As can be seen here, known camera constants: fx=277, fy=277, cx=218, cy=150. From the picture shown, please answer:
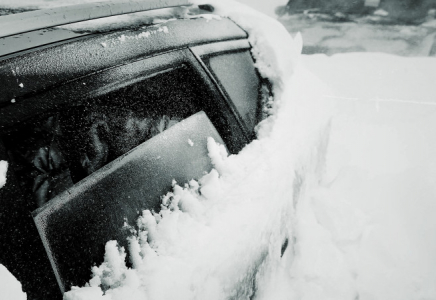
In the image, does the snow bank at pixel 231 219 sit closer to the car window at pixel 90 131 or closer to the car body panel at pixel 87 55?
the car window at pixel 90 131

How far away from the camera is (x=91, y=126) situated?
97 centimetres

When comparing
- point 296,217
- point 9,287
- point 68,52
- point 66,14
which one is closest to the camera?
point 9,287

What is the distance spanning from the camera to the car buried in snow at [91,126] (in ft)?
2.48

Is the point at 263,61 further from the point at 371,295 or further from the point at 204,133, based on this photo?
the point at 371,295

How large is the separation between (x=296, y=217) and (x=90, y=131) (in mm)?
1426

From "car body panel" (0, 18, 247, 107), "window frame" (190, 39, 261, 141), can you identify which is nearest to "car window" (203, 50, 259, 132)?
"window frame" (190, 39, 261, 141)

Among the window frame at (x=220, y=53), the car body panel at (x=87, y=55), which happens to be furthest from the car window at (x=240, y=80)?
the car body panel at (x=87, y=55)

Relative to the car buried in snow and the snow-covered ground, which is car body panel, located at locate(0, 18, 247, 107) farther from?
the snow-covered ground

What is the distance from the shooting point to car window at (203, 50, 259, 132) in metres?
1.40

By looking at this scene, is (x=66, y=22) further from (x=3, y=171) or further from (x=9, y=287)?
(x=9, y=287)

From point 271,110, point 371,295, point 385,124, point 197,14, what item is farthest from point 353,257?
point 385,124

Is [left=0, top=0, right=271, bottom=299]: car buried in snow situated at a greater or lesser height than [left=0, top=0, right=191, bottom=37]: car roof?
lesser

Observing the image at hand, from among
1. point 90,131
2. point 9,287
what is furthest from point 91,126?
point 9,287

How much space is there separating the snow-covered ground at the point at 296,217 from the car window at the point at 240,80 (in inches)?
3.7
